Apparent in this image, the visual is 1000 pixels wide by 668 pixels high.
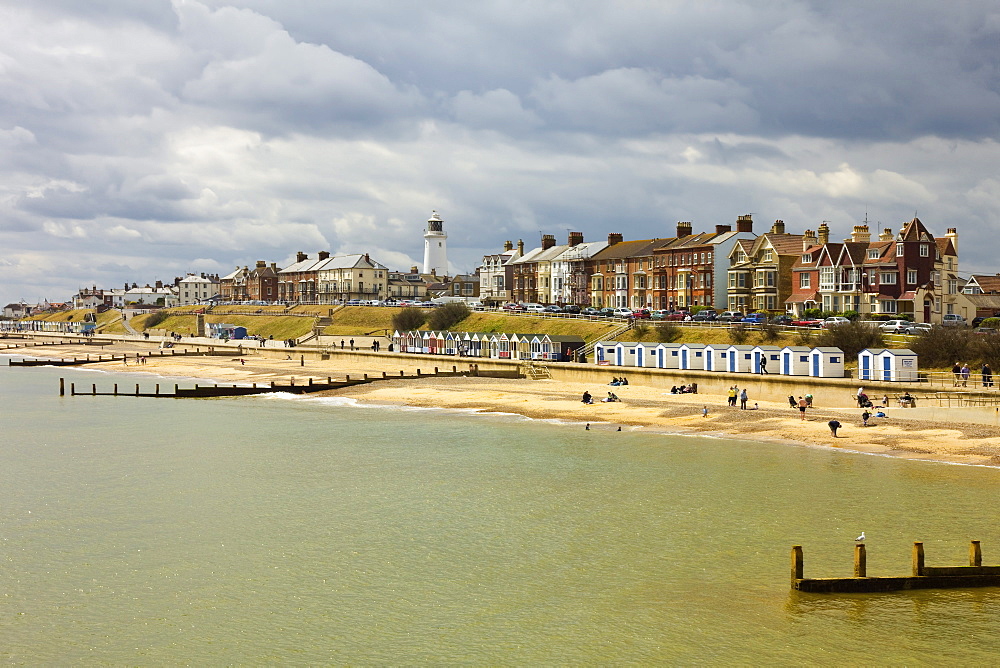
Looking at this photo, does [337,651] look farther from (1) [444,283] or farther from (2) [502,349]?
(1) [444,283]

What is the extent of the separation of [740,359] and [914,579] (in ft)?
129

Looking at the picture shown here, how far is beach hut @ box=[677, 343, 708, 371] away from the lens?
62781mm

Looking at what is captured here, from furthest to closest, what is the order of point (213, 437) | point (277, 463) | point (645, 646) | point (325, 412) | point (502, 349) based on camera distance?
point (502, 349)
point (325, 412)
point (213, 437)
point (277, 463)
point (645, 646)

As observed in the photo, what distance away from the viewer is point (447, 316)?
116938mm

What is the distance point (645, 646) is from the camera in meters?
19.0

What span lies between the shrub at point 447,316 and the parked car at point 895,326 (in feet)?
197

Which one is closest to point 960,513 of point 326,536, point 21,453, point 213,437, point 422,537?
point 422,537

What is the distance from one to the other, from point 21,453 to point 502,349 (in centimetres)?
4686

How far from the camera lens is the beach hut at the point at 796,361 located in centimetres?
5550

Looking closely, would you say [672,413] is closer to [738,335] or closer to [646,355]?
[646,355]

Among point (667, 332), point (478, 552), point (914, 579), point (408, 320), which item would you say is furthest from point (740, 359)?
point (408, 320)

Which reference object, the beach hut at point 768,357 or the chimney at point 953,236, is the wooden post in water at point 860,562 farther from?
the chimney at point 953,236

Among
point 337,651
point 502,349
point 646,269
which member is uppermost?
point 646,269

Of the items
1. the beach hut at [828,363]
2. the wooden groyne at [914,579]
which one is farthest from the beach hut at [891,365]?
the wooden groyne at [914,579]
